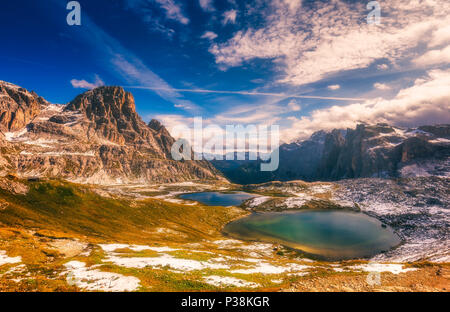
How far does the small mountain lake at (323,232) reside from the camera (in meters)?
93.6

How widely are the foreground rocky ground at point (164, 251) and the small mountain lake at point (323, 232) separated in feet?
29.8

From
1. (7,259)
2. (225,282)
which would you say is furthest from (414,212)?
(7,259)

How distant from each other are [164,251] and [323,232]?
332ft

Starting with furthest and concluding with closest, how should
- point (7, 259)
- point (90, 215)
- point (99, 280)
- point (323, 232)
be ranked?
point (323, 232)
point (90, 215)
point (7, 259)
point (99, 280)

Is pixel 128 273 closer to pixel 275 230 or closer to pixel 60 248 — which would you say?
pixel 60 248

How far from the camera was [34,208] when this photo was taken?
9250 cm

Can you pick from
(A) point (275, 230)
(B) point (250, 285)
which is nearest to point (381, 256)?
(A) point (275, 230)

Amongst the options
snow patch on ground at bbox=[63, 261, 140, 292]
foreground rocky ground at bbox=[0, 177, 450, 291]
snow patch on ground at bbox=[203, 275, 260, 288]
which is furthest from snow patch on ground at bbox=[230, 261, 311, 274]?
snow patch on ground at bbox=[63, 261, 140, 292]

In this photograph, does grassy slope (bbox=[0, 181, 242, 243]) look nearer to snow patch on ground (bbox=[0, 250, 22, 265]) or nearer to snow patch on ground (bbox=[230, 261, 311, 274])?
snow patch on ground (bbox=[0, 250, 22, 265])

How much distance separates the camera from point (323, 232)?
4702 inches

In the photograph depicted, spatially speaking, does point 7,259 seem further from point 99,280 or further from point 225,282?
point 225,282

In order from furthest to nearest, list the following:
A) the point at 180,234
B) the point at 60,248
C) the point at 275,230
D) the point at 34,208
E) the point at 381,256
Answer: the point at 275,230
the point at 180,234
the point at 34,208
the point at 381,256
the point at 60,248

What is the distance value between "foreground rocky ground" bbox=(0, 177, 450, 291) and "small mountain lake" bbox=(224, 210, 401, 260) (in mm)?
9088
